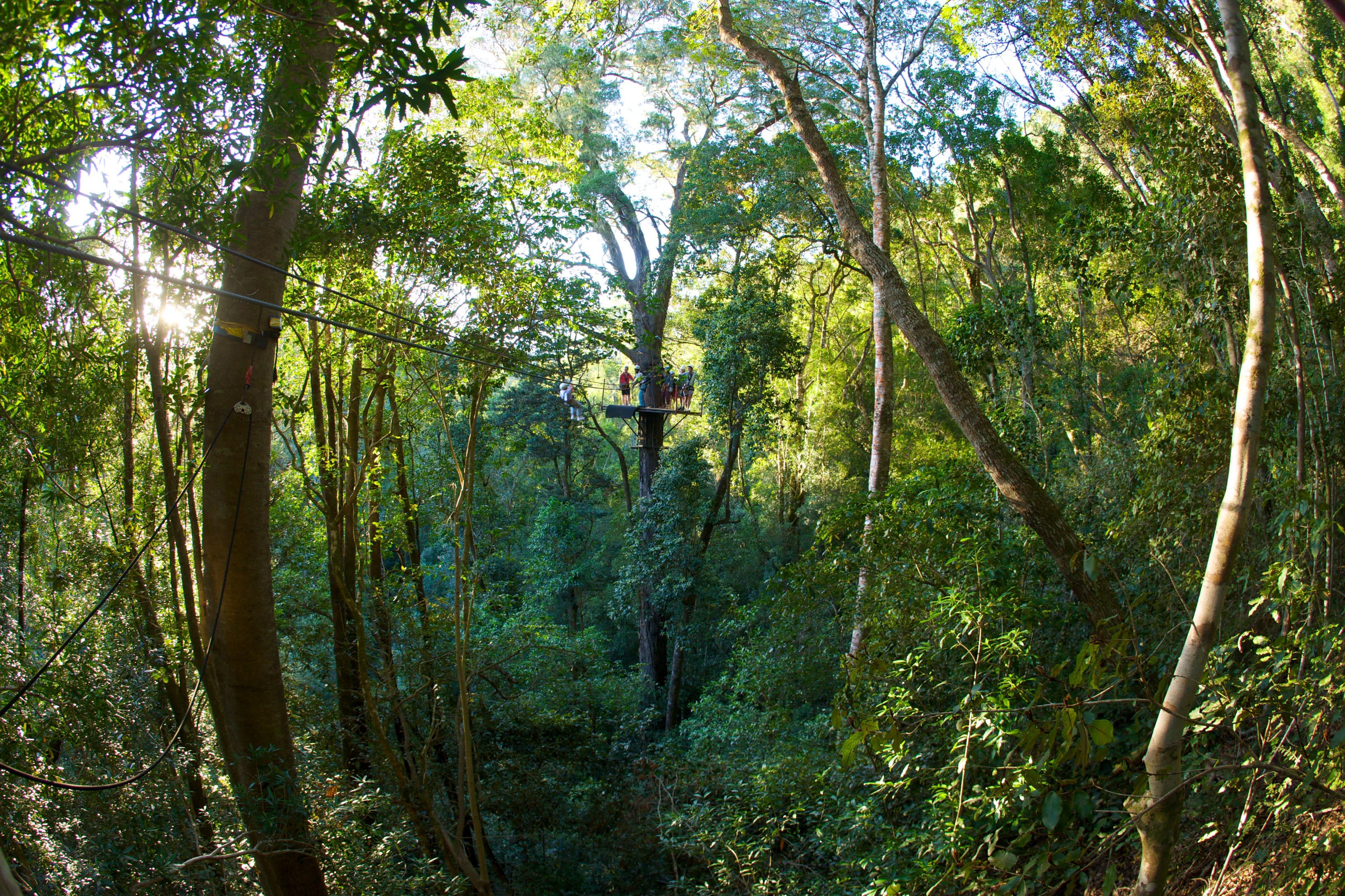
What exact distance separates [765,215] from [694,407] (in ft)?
13.1

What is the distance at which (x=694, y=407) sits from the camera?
13.8 m

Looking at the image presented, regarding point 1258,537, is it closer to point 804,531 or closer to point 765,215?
point 765,215

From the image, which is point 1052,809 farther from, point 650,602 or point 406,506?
point 650,602

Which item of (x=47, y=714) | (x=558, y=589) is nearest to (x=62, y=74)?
(x=47, y=714)

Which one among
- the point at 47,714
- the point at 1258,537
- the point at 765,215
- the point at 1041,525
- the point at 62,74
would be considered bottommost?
the point at 1258,537

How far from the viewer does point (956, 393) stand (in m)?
4.86

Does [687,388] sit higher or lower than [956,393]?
higher

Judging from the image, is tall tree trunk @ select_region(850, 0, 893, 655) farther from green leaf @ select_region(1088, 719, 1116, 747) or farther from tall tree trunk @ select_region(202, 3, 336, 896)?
green leaf @ select_region(1088, 719, 1116, 747)

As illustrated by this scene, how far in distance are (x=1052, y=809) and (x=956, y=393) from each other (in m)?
3.15

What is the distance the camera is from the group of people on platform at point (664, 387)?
43.2 ft

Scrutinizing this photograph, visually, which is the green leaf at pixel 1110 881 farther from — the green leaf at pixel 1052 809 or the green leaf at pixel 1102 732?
the green leaf at pixel 1102 732

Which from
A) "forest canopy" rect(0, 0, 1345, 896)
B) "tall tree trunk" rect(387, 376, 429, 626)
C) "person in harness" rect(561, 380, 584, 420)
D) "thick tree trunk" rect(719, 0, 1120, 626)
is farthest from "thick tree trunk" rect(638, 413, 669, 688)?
"thick tree trunk" rect(719, 0, 1120, 626)

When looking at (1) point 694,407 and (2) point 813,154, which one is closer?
(2) point 813,154

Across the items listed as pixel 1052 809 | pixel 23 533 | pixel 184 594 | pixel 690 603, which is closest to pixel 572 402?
pixel 690 603
